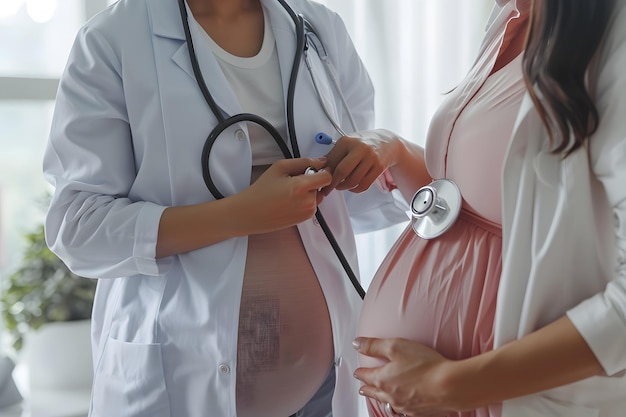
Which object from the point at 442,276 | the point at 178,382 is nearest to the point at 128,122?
the point at 178,382

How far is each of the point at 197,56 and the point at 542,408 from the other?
73 centimetres

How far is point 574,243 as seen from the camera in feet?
2.65

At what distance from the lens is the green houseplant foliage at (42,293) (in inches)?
69.7

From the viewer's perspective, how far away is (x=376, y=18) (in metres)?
2.15

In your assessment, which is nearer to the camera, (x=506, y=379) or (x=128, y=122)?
(x=506, y=379)

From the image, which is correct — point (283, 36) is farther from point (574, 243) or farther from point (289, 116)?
point (574, 243)

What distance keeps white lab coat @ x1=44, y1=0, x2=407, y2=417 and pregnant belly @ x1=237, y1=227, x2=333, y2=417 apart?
2 centimetres

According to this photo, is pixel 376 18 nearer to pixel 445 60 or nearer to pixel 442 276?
pixel 445 60

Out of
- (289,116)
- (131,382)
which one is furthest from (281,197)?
(131,382)

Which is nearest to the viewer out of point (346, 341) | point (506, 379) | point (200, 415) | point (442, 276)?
point (506, 379)

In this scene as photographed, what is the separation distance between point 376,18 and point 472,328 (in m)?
1.45

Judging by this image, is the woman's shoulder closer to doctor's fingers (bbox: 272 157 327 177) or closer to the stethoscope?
the stethoscope

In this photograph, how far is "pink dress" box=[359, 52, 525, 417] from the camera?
885mm

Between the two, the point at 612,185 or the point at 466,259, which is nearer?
the point at 612,185
